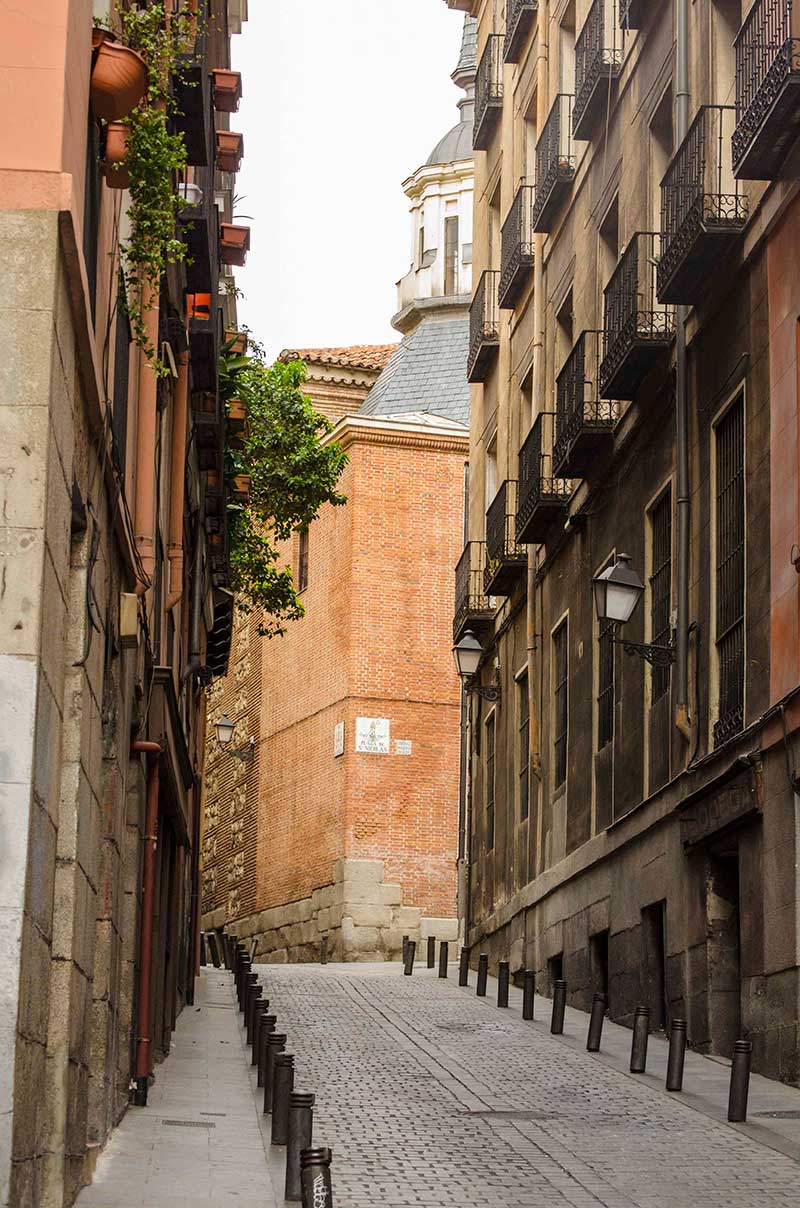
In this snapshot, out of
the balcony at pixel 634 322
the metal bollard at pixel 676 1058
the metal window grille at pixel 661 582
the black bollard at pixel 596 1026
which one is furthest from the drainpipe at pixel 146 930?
the balcony at pixel 634 322

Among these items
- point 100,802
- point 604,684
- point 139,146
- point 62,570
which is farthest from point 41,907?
point 604,684

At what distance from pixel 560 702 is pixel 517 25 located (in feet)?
33.7

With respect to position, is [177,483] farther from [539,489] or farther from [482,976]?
[482,976]

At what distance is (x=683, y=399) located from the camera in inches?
707

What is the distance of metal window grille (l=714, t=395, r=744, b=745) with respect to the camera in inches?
652

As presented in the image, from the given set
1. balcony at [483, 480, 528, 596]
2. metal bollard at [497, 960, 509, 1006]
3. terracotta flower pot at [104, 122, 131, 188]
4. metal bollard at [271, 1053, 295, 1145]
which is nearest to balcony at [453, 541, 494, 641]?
balcony at [483, 480, 528, 596]

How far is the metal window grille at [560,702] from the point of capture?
24.1 m

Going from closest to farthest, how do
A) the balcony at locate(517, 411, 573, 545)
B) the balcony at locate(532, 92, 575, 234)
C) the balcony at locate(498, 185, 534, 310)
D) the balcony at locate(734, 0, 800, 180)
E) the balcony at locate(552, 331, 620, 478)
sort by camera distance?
the balcony at locate(734, 0, 800, 180) → the balcony at locate(552, 331, 620, 478) → the balcony at locate(517, 411, 573, 545) → the balcony at locate(532, 92, 575, 234) → the balcony at locate(498, 185, 534, 310)

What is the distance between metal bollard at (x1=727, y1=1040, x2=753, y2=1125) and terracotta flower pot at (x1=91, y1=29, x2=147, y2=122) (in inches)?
280

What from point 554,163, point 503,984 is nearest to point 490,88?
point 554,163

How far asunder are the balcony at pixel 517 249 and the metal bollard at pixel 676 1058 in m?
14.9

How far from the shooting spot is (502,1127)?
42.9 ft

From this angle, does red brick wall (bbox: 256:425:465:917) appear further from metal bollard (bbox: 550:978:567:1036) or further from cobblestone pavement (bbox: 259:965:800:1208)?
metal bollard (bbox: 550:978:567:1036)

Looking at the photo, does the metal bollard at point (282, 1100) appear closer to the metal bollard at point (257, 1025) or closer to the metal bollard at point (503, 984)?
the metal bollard at point (257, 1025)
